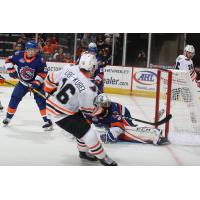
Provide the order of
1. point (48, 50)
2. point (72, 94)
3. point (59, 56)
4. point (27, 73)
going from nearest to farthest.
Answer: point (72, 94) < point (27, 73) < point (48, 50) < point (59, 56)

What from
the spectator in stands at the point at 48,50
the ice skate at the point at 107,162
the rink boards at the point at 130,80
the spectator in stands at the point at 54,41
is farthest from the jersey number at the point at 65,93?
the rink boards at the point at 130,80

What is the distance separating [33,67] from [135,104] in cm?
222

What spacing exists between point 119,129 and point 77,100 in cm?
86

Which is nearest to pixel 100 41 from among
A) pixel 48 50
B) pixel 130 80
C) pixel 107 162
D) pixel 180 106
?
pixel 130 80

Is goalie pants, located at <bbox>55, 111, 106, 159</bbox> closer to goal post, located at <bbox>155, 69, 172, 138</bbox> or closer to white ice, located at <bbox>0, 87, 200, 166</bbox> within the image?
white ice, located at <bbox>0, 87, 200, 166</bbox>

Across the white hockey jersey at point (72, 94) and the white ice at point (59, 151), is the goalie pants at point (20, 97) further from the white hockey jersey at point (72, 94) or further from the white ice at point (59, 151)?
the white hockey jersey at point (72, 94)

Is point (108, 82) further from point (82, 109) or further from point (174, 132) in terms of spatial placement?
point (82, 109)

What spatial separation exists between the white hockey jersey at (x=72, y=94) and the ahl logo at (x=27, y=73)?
109cm

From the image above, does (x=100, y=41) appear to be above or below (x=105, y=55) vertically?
above

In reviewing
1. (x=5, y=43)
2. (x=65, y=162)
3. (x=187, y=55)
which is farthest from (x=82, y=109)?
(x=5, y=43)

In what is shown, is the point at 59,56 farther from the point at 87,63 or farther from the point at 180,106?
the point at 87,63

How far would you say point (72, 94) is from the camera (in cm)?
266

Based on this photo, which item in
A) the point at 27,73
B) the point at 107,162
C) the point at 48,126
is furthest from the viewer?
the point at 48,126

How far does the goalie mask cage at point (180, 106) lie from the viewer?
137 inches
